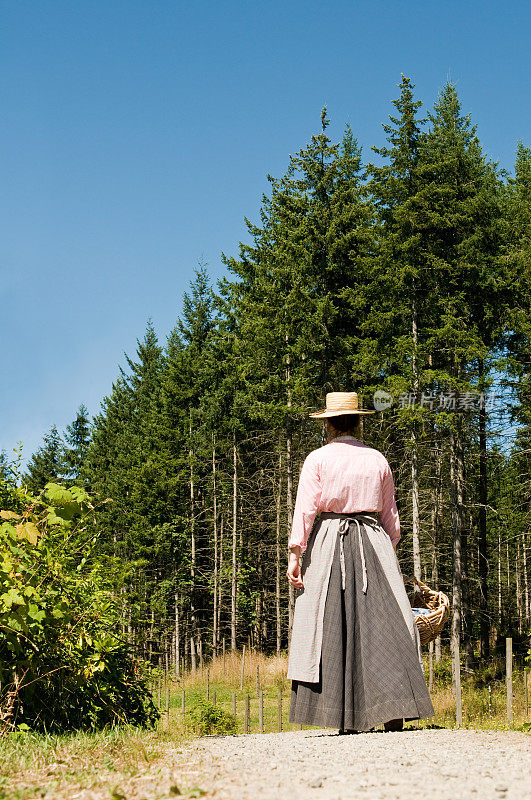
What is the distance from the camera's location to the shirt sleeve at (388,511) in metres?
6.15

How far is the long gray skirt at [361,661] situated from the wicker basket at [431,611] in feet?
2.37

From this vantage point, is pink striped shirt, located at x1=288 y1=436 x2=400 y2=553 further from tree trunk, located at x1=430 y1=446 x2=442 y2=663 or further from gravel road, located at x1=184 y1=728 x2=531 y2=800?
tree trunk, located at x1=430 y1=446 x2=442 y2=663

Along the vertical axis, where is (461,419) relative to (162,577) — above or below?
above

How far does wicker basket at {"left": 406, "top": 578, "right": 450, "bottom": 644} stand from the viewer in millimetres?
6719

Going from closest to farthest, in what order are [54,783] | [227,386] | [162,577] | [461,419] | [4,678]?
[54,783] < [4,678] < [461,419] < [227,386] < [162,577]

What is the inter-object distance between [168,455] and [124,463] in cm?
748

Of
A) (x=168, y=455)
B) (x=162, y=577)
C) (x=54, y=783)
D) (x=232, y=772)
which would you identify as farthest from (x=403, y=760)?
(x=162, y=577)

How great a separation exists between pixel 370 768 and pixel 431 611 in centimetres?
335

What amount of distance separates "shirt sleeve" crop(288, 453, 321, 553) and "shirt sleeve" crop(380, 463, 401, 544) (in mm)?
512

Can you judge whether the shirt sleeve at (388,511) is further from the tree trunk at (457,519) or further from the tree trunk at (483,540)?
the tree trunk at (483,540)

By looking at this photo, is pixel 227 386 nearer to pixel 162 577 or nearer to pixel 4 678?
pixel 162 577

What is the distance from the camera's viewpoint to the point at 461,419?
75.3 ft

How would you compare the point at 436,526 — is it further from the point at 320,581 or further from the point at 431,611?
the point at 320,581

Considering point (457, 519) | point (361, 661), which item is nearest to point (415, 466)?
point (457, 519)
